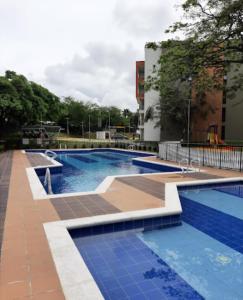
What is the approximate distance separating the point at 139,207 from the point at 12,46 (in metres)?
13.5

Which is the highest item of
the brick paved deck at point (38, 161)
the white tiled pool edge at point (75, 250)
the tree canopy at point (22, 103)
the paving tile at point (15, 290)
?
the tree canopy at point (22, 103)

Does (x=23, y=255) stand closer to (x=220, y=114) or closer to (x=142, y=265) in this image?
(x=142, y=265)

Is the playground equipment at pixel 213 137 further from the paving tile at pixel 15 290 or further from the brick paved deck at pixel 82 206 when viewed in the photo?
the paving tile at pixel 15 290

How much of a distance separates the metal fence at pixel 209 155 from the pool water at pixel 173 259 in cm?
598

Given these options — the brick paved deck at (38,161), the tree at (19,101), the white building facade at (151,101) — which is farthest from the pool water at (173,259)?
the white building facade at (151,101)

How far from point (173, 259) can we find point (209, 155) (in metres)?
9.77

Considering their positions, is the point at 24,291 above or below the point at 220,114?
below

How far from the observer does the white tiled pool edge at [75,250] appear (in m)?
2.82

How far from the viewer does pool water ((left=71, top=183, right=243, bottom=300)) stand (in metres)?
3.28

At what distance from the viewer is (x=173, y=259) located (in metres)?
4.11

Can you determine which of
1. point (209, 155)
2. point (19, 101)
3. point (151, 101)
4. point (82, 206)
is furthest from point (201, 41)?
point (151, 101)

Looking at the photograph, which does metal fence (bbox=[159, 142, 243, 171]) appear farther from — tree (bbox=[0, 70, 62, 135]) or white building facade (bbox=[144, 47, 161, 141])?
tree (bbox=[0, 70, 62, 135])

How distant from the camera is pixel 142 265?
385 centimetres

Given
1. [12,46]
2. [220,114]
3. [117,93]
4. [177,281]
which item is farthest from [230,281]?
[117,93]
